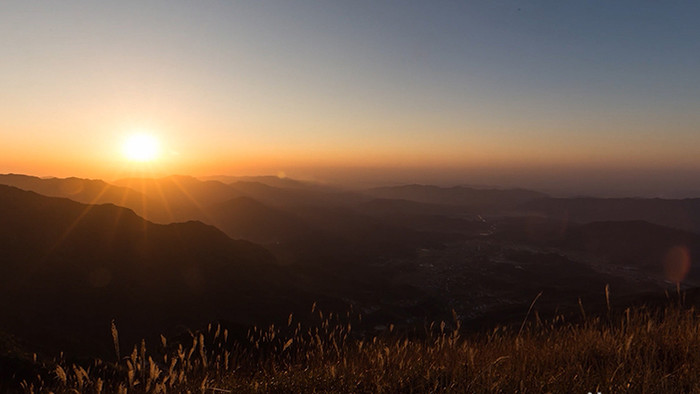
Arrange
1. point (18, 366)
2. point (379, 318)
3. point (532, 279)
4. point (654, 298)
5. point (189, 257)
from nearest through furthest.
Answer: point (18, 366)
point (654, 298)
point (189, 257)
point (379, 318)
point (532, 279)

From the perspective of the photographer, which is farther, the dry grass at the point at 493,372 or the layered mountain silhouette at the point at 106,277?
the layered mountain silhouette at the point at 106,277

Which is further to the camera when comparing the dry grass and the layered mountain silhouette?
the layered mountain silhouette

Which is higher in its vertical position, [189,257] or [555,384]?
[555,384]

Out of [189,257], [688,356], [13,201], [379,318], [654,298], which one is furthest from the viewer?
[379,318]

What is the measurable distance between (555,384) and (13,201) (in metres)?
123

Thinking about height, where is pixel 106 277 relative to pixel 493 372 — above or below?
below

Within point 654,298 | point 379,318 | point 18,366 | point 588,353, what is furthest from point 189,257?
point 654,298

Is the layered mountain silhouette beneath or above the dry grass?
beneath

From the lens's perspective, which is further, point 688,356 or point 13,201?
point 13,201

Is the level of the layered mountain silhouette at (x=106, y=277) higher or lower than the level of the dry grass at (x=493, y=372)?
lower

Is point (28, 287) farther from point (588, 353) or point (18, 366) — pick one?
point (588, 353)

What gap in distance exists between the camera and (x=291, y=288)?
112m

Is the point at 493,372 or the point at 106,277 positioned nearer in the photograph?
the point at 493,372

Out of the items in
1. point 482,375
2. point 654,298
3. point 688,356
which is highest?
point 482,375
